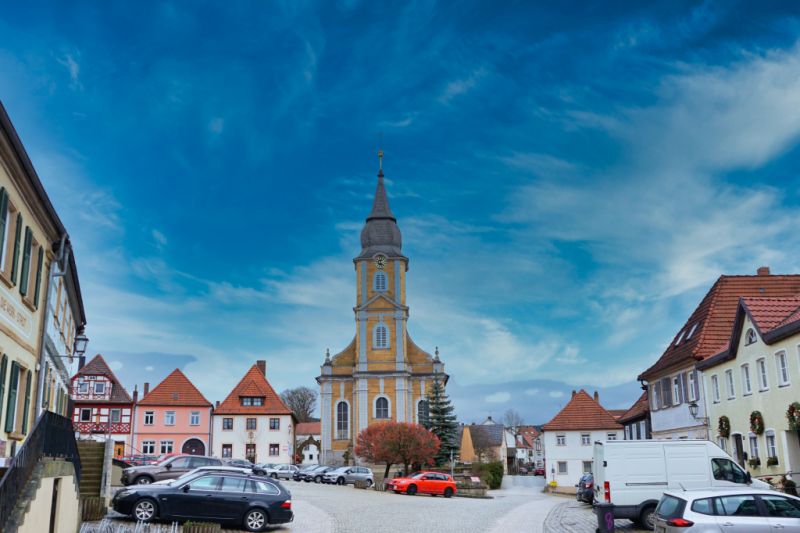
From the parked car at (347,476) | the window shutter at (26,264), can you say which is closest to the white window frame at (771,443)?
the window shutter at (26,264)

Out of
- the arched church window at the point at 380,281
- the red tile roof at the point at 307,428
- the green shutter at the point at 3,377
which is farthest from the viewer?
the red tile roof at the point at 307,428

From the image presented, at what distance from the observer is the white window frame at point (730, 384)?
1178 inches

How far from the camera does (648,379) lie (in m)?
40.3

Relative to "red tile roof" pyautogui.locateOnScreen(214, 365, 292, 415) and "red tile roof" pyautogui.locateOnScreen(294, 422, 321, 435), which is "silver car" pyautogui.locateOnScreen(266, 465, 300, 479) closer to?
"red tile roof" pyautogui.locateOnScreen(214, 365, 292, 415)

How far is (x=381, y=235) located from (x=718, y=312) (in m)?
52.8

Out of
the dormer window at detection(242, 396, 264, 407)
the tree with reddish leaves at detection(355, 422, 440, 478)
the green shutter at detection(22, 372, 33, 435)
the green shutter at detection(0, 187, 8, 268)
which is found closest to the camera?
the green shutter at detection(0, 187, 8, 268)

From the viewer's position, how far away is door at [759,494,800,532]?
619 inches

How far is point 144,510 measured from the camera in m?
20.5

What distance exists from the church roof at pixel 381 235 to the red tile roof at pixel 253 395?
58.7 feet

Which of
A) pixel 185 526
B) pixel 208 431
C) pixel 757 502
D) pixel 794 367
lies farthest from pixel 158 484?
pixel 208 431

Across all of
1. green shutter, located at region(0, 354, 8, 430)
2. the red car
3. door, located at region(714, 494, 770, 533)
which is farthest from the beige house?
green shutter, located at region(0, 354, 8, 430)

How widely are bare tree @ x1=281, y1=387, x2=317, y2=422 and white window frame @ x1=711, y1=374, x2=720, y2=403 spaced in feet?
304

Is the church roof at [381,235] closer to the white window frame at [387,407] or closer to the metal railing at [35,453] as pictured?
the white window frame at [387,407]

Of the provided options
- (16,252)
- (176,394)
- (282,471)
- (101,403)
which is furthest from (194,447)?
(16,252)
